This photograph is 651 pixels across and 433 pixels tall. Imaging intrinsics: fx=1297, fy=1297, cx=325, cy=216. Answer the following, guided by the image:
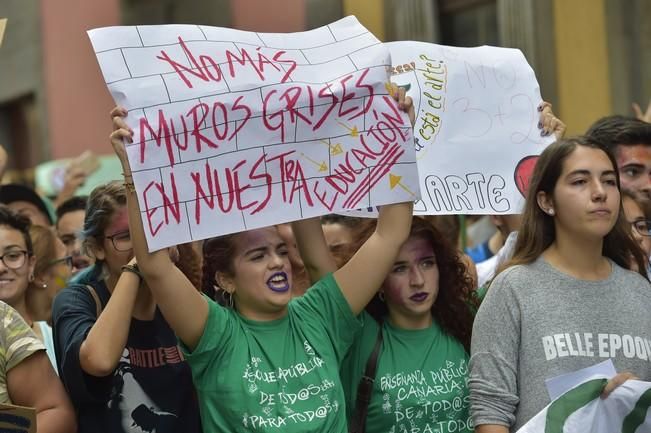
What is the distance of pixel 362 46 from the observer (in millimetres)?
4203

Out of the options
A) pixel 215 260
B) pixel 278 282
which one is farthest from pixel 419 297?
pixel 215 260

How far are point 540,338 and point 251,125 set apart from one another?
3.53 ft

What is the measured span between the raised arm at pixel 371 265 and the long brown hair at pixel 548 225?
358 millimetres

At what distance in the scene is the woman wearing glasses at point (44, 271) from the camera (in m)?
5.07

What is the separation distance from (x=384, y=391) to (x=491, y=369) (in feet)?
1.45

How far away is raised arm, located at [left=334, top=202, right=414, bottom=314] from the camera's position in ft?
13.1

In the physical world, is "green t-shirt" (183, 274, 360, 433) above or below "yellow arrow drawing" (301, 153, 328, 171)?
below

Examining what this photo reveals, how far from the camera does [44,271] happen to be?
17.3ft

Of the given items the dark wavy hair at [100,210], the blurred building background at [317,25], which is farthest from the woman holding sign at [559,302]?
the blurred building background at [317,25]

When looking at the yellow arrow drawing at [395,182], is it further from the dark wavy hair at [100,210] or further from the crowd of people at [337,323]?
the dark wavy hair at [100,210]

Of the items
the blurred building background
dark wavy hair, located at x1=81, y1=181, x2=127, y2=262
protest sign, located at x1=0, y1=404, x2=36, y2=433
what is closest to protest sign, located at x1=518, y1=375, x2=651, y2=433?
protest sign, located at x1=0, y1=404, x2=36, y2=433

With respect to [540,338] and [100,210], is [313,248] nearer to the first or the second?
[100,210]

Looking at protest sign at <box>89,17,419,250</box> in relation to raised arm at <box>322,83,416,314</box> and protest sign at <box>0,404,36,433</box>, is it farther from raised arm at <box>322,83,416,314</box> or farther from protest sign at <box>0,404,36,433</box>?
protest sign at <box>0,404,36,433</box>

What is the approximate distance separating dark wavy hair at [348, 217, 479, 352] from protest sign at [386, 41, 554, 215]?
0.22 meters
